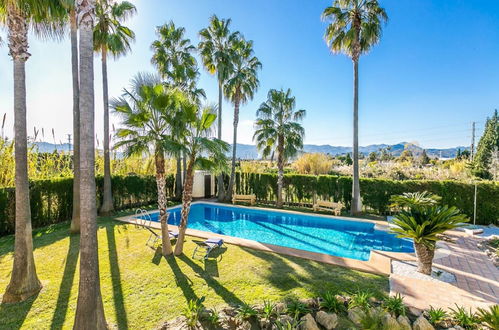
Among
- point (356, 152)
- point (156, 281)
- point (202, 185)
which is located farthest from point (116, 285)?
point (202, 185)

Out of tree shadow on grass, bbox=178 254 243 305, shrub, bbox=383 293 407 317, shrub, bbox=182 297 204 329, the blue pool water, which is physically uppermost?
shrub, bbox=182 297 204 329

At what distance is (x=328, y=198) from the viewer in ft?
47.6

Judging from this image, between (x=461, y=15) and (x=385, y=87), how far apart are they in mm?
9212

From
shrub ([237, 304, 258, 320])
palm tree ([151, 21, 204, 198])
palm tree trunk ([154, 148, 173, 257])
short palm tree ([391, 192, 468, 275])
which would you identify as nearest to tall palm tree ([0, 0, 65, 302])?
palm tree trunk ([154, 148, 173, 257])

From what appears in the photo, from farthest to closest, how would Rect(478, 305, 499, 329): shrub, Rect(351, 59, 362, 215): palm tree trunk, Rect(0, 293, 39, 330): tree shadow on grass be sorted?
1. Rect(351, 59, 362, 215): palm tree trunk
2. Rect(0, 293, 39, 330): tree shadow on grass
3. Rect(478, 305, 499, 329): shrub

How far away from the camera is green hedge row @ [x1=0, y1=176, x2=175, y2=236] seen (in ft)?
29.1

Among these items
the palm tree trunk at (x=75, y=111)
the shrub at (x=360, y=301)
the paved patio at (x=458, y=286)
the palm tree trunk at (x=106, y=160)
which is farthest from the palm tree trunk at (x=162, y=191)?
the palm tree trunk at (x=106, y=160)

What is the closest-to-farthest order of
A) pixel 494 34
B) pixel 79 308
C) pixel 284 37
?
1. pixel 79 308
2. pixel 494 34
3. pixel 284 37

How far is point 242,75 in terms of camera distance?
15.3 meters

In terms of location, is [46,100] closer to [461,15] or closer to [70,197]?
[70,197]

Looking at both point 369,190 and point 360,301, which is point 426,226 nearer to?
point 360,301

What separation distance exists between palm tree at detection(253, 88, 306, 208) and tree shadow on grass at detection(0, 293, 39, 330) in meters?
11.6

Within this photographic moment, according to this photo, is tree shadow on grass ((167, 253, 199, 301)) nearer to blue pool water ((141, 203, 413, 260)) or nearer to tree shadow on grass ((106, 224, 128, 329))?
tree shadow on grass ((106, 224, 128, 329))

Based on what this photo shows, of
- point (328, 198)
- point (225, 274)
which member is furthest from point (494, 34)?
point (225, 274)
